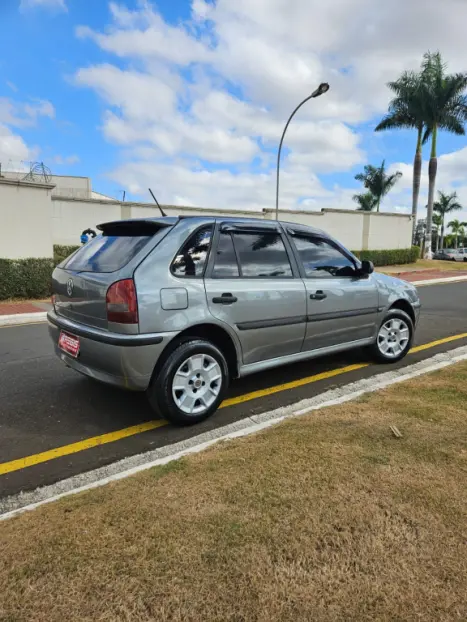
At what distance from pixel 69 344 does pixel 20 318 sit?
19.8ft

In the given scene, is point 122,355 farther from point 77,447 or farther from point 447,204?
point 447,204

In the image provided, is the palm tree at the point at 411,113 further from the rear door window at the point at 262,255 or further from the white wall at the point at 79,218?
the rear door window at the point at 262,255

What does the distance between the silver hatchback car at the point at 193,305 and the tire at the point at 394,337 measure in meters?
0.77

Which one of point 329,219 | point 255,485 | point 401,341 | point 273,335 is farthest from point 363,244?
point 255,485

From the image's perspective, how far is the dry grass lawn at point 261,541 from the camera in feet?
5.48

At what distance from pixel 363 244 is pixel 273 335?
79.6ft

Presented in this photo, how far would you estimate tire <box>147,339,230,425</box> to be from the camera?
11.1 feet

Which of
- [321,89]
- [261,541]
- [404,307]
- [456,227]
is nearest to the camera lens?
[261,541]

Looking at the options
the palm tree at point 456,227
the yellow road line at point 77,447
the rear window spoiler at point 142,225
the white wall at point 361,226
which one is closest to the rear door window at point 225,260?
the rear window spoiler at point 142,225

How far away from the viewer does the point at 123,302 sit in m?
A: 3.21

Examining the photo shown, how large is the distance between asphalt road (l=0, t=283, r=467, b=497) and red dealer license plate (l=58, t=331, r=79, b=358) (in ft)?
1.89

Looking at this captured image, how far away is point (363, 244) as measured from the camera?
87.6 ft

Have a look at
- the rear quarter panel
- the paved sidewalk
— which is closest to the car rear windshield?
the rear quarter panel

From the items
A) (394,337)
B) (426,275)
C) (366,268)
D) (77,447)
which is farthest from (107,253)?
(426,275)
